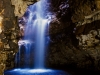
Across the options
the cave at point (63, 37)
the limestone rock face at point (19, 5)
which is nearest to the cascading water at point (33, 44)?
the cave at point (63, 37)

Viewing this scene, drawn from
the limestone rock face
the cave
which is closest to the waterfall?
the cave

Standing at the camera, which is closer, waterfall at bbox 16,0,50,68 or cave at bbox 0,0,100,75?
cave at bbox 0,0,100,75

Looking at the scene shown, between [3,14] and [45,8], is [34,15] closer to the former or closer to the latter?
[45,8]

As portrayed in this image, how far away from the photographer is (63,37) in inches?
619

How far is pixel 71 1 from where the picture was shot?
14484 millimetres

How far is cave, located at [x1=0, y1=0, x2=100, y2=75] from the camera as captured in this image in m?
12.1

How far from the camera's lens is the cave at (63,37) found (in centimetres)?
1205

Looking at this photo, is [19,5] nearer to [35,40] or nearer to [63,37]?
[63,37]

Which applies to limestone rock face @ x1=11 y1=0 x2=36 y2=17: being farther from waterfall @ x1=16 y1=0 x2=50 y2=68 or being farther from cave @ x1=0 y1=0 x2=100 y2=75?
waterfall @ x1=16 y1=0 x2=50 y2=68

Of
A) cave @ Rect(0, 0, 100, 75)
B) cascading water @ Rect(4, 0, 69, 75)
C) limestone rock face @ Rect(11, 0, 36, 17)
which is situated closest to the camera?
limestone rock face @ Rect(11, 0, 36, 17)

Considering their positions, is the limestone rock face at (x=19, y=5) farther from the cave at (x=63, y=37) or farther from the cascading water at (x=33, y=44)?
the cascading water at (x=33, y=44)

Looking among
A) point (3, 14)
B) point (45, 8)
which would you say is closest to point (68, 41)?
point (45, 8)

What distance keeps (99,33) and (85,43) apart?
135cm

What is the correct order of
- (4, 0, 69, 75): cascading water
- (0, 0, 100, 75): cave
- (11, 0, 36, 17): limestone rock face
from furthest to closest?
(4, 0, 69, 75): cascading water, (0, 0, 100, 75): cave, (11, 0, 36, 17): limestone rock face
